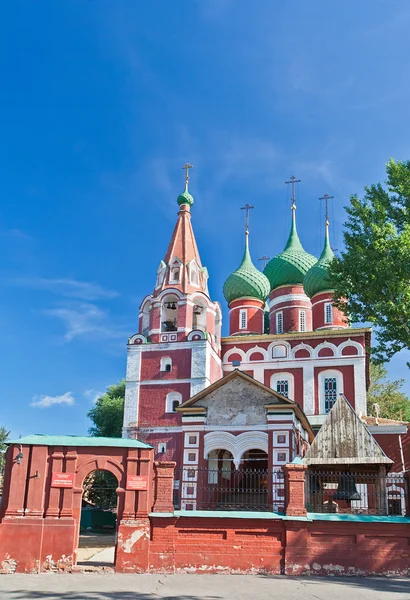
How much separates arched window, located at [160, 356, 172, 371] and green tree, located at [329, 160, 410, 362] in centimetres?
A: 1171

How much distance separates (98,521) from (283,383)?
10.5 metres

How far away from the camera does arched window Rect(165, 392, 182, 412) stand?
2600 centimetres

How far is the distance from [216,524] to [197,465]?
7956mm

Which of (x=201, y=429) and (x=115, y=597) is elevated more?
(x=201, y=429)

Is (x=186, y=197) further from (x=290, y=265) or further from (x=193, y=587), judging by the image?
(x=193, y=587)

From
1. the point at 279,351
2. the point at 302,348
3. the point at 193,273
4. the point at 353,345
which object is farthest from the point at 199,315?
the point at 353,345

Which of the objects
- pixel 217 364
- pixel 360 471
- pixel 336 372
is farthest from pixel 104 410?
pixel 360 471

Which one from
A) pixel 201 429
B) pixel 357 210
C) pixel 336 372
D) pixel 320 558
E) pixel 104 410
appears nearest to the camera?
pixel 320 558

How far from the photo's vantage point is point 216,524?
1224 centimetres

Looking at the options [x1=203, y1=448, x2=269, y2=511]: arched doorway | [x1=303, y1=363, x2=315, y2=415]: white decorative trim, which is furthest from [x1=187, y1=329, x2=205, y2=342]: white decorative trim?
[x1=203, y1=448, x2=269, y2=511]: arched doorway

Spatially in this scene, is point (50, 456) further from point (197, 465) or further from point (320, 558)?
point (197, 465)

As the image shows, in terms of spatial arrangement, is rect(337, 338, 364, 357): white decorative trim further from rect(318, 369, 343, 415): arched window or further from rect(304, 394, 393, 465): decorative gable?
rect(304, 394, 393, 465): decorative gable

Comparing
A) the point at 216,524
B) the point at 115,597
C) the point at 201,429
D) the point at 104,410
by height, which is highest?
the point at 104,410

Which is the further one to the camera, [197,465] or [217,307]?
[217,307]
